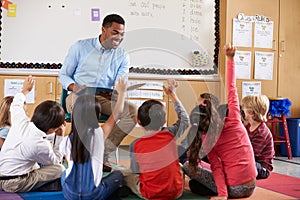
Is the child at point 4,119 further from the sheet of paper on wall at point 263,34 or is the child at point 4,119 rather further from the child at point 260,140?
the sheet of paper on wall at point 263,34

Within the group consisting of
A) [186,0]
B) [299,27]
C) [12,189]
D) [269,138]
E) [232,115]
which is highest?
[186,0]

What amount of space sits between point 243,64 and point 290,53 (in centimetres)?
59

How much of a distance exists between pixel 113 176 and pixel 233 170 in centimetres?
60

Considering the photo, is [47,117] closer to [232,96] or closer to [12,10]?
[232,96]

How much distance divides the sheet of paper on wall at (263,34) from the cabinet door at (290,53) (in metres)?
0.13

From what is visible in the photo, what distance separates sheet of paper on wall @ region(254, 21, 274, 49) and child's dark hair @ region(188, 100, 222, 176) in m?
2.62

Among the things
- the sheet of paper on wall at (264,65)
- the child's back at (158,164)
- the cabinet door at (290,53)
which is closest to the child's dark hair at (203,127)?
the child's back at (158,164)

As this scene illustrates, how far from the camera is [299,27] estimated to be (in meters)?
4.51

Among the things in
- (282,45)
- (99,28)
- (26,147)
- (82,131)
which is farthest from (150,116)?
(282,45)

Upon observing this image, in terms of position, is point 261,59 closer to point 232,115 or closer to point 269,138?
point 269,138

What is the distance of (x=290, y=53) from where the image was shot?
14.6ft

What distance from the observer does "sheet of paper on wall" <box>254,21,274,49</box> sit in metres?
4.35

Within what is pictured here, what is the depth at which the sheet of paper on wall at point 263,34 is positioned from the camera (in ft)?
14.3

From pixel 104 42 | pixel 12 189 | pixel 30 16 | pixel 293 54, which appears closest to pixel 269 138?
pixel 104 42
